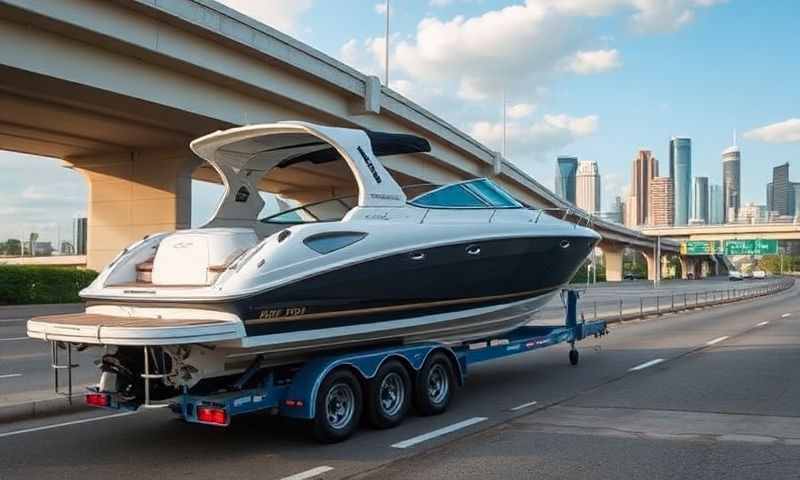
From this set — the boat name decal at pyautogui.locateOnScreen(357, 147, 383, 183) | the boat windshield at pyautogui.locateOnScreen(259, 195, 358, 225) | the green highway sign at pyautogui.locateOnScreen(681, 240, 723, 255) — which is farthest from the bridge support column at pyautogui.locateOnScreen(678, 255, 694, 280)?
the boat name decal at pyautogui.locateOnScreen(357, 147, 383, 183)

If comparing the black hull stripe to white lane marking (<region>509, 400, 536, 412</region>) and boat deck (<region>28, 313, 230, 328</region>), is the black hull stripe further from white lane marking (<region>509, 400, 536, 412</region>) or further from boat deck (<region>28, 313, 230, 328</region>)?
white lane marking (<region>509, 400, 536, 412</region>)

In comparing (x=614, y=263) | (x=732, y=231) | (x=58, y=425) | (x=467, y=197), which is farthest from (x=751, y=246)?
(x=58, y=425)

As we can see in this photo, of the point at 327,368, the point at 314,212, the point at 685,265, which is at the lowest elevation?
the point at 327,368

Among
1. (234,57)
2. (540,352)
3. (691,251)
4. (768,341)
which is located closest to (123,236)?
(234,57)

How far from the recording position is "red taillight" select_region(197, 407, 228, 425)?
6969 mm

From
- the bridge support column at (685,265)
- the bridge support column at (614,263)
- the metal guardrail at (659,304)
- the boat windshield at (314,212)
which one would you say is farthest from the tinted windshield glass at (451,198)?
the bridge support column at (685,265)

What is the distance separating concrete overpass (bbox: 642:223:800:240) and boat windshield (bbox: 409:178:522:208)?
94.9m

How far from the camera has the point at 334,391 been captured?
310 inches

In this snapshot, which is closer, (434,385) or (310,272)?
(310,272)

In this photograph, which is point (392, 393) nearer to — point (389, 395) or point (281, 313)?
point (389, 395)

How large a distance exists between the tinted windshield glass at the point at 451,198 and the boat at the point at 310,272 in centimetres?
2

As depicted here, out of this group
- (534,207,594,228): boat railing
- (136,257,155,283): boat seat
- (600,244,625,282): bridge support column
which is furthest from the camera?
(600,244,625,282): bridge support column

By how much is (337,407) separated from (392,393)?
86 centimetres

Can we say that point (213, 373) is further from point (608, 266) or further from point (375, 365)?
point (608, 266)
